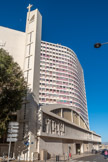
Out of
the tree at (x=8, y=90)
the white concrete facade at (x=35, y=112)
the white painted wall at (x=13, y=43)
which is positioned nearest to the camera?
the tree at (x=8, y=90)

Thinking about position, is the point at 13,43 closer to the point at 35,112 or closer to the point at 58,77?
the point at 35,112

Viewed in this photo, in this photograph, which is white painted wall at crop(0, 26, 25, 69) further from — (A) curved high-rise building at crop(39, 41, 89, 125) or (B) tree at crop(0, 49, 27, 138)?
(A) curved high-rise building at crop(39, 41, 89, 125)

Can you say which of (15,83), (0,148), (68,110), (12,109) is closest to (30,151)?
(0,148)

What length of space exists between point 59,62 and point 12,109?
64.4 metres

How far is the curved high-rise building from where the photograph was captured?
7012 cm

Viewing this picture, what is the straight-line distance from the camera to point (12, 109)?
61.7ft

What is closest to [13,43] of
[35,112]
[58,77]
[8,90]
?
[35,112]

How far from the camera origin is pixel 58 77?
7681 cm

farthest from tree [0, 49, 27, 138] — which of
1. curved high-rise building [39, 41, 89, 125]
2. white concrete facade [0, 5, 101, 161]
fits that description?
curved high-rise building [39, 41, 89, 125]

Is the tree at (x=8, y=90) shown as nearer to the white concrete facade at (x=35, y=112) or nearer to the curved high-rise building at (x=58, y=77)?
the white concrete facade at (x=35, y=112)

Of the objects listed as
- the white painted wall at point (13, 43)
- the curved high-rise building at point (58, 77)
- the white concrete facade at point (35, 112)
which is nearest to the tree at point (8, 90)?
the white concrete facade at point (35, 112)

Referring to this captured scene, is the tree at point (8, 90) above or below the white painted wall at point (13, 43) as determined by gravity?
below

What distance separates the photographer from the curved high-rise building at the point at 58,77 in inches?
2761

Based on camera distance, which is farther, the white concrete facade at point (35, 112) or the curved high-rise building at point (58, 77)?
the curved high-rise building at point (58, 77)
